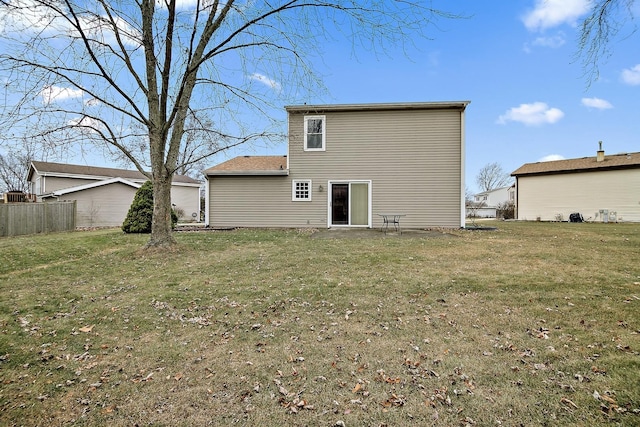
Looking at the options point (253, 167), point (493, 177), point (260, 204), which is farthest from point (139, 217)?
point (493, 177)

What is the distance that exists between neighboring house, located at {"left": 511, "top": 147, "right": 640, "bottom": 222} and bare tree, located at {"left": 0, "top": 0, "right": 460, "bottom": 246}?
22465mm

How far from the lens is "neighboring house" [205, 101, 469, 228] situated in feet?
45.7

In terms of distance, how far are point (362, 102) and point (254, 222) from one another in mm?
7427

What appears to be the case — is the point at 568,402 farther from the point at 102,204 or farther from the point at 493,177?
the point at 493,177

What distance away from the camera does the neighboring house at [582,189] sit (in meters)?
19.3

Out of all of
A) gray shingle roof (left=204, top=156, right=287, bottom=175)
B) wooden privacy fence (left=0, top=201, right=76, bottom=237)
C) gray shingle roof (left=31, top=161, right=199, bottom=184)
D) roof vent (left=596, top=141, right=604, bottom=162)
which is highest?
roof vent (left=596, top=141, right=604, bottom=162)

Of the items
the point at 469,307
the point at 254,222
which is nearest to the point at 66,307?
the point at 469,307

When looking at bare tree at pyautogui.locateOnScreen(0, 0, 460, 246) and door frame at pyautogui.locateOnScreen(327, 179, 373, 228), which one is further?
door frame at pyautogui.locateOnScreen(327, 179, 373, 228)

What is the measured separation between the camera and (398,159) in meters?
14.1

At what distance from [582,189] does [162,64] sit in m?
25.4

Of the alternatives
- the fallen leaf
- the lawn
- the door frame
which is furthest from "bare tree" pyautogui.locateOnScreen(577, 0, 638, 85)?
the door frame

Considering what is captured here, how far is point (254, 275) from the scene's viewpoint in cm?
602

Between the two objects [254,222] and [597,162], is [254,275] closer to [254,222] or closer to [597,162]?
[254,222]

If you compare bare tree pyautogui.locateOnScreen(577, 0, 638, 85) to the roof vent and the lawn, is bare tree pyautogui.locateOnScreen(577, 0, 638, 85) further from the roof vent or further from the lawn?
the roof vent
